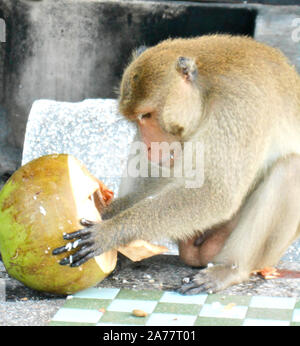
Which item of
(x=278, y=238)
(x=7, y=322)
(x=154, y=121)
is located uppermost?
(x=154, y=121)

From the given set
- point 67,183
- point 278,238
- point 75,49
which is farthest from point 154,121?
point 75,49

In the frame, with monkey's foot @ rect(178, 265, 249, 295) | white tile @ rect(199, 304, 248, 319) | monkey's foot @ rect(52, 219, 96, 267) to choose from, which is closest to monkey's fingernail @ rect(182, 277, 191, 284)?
monkey's foot @ rect(178, 265, 249, 295)

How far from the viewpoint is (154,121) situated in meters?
3.53

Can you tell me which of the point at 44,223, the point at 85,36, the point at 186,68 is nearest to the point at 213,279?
the point at 44,223

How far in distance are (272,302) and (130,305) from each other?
605 millimetres

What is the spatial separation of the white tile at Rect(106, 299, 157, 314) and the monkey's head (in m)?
0.61

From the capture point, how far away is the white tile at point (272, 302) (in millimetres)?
3500

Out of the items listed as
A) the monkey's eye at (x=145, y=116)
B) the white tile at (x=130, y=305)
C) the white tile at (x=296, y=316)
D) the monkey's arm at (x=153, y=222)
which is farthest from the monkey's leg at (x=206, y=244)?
the monkey's eye at (x=145, y=116)

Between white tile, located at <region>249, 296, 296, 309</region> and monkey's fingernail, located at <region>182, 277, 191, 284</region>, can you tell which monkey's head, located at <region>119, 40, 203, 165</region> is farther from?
white tile, located at <region>249, 296, 296, 309</region>

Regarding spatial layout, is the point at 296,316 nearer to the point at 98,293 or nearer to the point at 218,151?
the point at 218,151

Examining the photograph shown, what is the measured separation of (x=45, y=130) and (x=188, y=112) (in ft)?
5.73

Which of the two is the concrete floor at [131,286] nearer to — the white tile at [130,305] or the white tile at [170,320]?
the white tile at [130,305]

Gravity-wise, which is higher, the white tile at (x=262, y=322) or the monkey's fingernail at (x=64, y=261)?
the monkey's fingernail at (x=64, y=261)

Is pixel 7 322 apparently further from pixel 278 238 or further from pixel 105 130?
pixel 105 130
